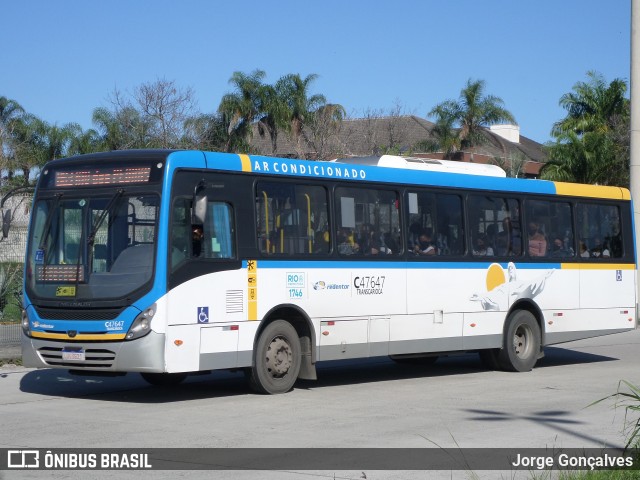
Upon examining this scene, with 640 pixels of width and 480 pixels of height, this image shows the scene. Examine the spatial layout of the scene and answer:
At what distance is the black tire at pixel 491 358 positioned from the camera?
17.7m

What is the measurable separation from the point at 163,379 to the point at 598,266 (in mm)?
8510

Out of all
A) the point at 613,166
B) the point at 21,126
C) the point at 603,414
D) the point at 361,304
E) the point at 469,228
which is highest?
the point at 21,126

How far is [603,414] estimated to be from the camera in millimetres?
12000

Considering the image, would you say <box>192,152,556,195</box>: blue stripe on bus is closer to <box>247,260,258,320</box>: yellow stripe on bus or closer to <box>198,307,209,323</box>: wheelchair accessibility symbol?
<box>247,260,258,320</box>: yellow stripe on bus

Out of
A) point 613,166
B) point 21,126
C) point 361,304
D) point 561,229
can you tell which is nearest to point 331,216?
point 361,304

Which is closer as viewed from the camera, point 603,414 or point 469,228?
point 603,414

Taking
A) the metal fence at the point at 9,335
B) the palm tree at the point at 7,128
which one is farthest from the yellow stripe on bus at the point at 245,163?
the palm tree at the point at 7,128

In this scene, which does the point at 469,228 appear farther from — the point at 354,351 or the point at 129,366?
the point at 129,366

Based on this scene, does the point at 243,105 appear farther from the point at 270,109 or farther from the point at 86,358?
the point at 86,358

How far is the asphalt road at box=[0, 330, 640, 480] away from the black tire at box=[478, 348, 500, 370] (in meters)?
0.21

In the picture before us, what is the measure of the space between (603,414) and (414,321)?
4334 millimetres

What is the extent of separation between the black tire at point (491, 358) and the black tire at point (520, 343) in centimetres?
10

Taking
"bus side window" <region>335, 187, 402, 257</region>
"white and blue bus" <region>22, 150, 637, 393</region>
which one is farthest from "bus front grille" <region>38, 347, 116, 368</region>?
"bus side window" <region>335, 187, 402, 257</region>

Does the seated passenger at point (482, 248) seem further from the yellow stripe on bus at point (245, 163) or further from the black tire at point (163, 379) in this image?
the black tire at point (163, 379)
